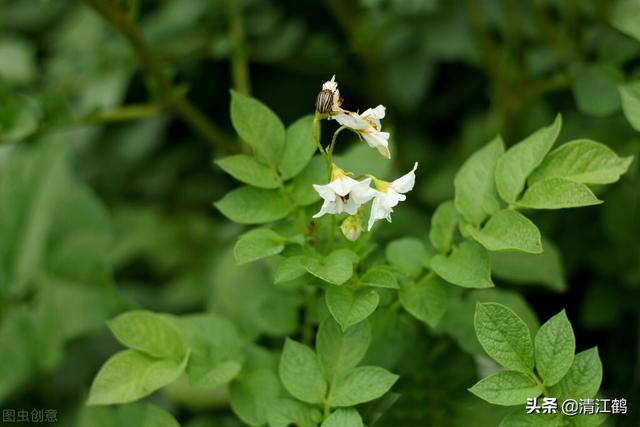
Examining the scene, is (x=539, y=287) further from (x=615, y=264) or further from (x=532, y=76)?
(x=532, y=76)

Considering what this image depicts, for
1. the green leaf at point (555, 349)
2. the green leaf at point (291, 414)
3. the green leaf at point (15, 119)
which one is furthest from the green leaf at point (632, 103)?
the green leaf at point (15, 119)

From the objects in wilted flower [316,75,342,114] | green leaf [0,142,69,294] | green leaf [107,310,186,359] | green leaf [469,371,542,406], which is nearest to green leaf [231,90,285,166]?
wilted flower [316,75,342,114]

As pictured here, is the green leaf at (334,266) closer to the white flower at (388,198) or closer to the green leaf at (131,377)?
the white flower at (388,198)

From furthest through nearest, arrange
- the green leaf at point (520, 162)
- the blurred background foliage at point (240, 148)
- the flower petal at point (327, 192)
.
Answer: the blurred background foliage at point (240, 148)
the green leaf at point (520, 162)
the flower petal at point (327, 192)

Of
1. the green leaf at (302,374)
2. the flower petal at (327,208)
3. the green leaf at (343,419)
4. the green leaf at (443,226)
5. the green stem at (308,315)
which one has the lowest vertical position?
the green leaf at (343,419)

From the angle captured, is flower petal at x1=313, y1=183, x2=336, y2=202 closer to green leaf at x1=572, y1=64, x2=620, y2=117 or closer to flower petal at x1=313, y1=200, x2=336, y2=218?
flower petal at x1=313, y1=200, x2=336, y2=218

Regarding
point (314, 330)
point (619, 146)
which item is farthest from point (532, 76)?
point (314, 330)
